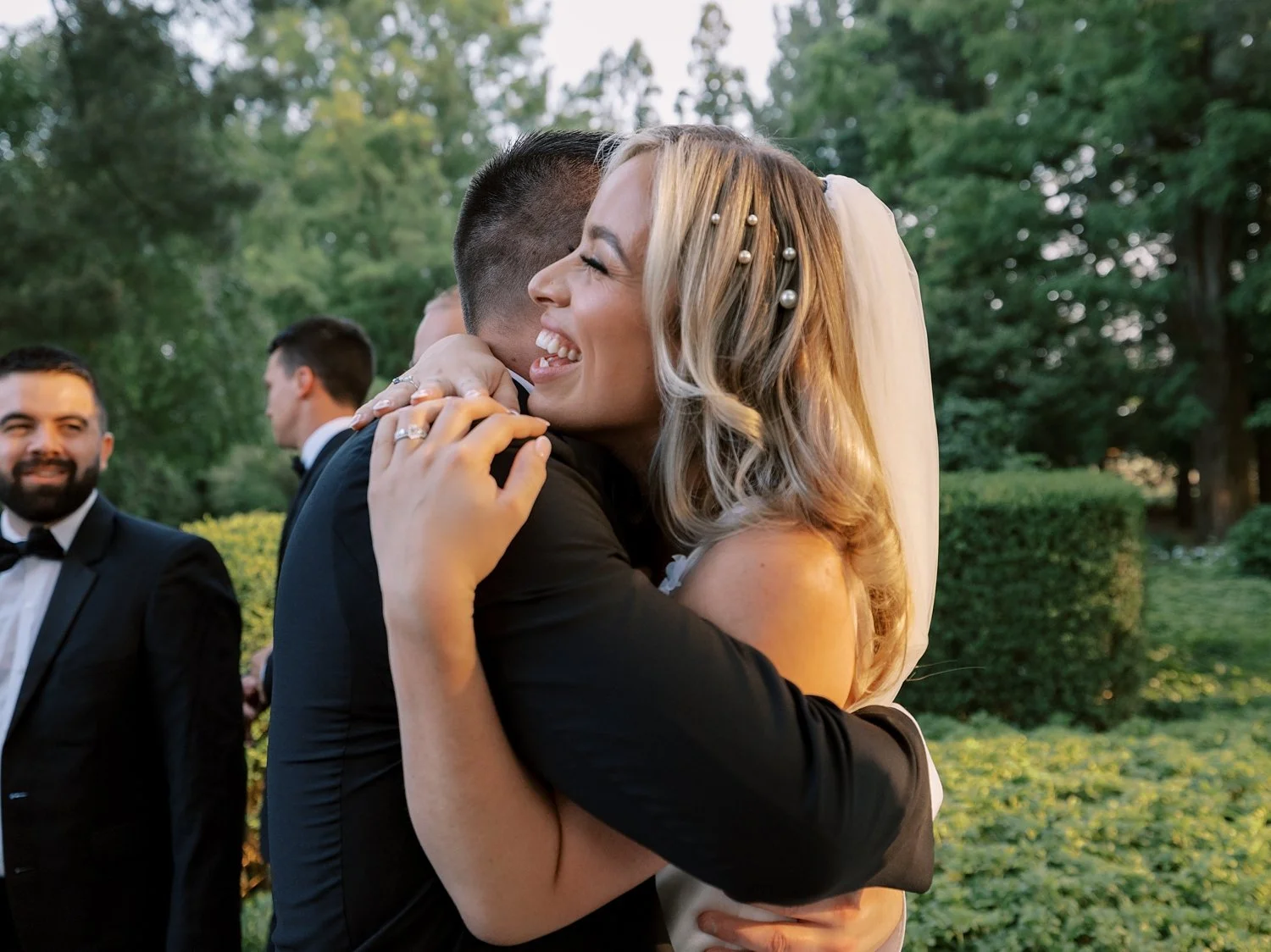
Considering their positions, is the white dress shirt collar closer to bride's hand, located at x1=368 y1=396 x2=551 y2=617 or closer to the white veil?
bride's hand, located at x1=368 y1=396 x2=551 y2=617

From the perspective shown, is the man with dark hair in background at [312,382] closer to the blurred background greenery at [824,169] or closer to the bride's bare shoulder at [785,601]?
the bride's bare shoulder at [785,601]

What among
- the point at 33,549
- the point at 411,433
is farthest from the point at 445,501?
the point at 33,549

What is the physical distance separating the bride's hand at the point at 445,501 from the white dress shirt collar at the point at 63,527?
257 cm

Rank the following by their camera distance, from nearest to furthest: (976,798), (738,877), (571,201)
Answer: (738,877) < (571,201) < (976,798)

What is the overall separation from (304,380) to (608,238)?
3866 mm

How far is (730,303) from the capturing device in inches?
60.9

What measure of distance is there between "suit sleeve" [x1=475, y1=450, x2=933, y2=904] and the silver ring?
19cm

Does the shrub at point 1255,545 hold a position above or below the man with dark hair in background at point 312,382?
below

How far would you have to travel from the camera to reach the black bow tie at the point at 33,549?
10.9 ft

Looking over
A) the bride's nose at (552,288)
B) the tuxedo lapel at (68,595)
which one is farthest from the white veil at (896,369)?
the tuxedo lapel at (68,595)

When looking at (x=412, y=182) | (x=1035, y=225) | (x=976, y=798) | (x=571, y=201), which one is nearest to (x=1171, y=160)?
(x=1035, y=225)

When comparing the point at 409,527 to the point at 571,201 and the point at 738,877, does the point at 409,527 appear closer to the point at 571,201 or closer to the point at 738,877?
the point at 738,877

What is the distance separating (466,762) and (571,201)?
1.31 meters

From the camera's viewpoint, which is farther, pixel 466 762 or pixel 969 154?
pixel 969 154
